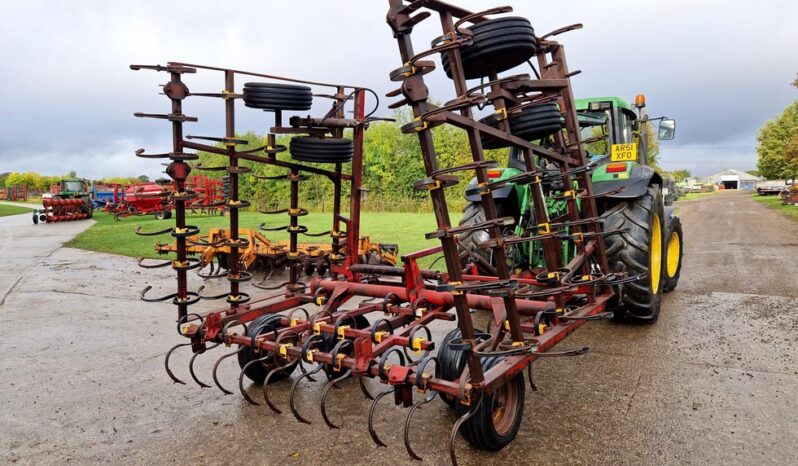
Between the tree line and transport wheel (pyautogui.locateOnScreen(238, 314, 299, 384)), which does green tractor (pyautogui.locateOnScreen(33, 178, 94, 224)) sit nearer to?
transport wheel (pyautogui.locateOnScreen(238, 314, 299, 384))

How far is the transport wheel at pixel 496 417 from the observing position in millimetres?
2773

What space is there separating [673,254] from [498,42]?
17.9 feet

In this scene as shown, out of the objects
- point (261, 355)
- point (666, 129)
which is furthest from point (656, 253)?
point (261, 355)

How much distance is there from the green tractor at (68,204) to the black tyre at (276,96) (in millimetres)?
25564

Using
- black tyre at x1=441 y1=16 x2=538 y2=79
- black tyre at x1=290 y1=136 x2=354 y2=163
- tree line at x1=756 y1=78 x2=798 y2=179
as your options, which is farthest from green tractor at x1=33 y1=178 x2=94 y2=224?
tree line at x1=756 y1=78 x2=798 y2=179

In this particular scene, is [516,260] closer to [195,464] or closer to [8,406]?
[195,464]

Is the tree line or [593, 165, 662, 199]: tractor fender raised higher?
the tree line

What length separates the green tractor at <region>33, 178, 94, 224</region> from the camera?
25844 mm

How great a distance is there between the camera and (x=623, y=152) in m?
5.37

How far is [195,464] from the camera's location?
2844mm

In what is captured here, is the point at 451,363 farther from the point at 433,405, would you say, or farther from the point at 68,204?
the point at 68,204

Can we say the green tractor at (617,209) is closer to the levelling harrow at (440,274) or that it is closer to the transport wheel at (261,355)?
the levelling harrow at (440,274)

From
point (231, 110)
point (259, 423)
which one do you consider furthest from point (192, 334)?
point (231, 110)

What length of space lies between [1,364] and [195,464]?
2.91m
